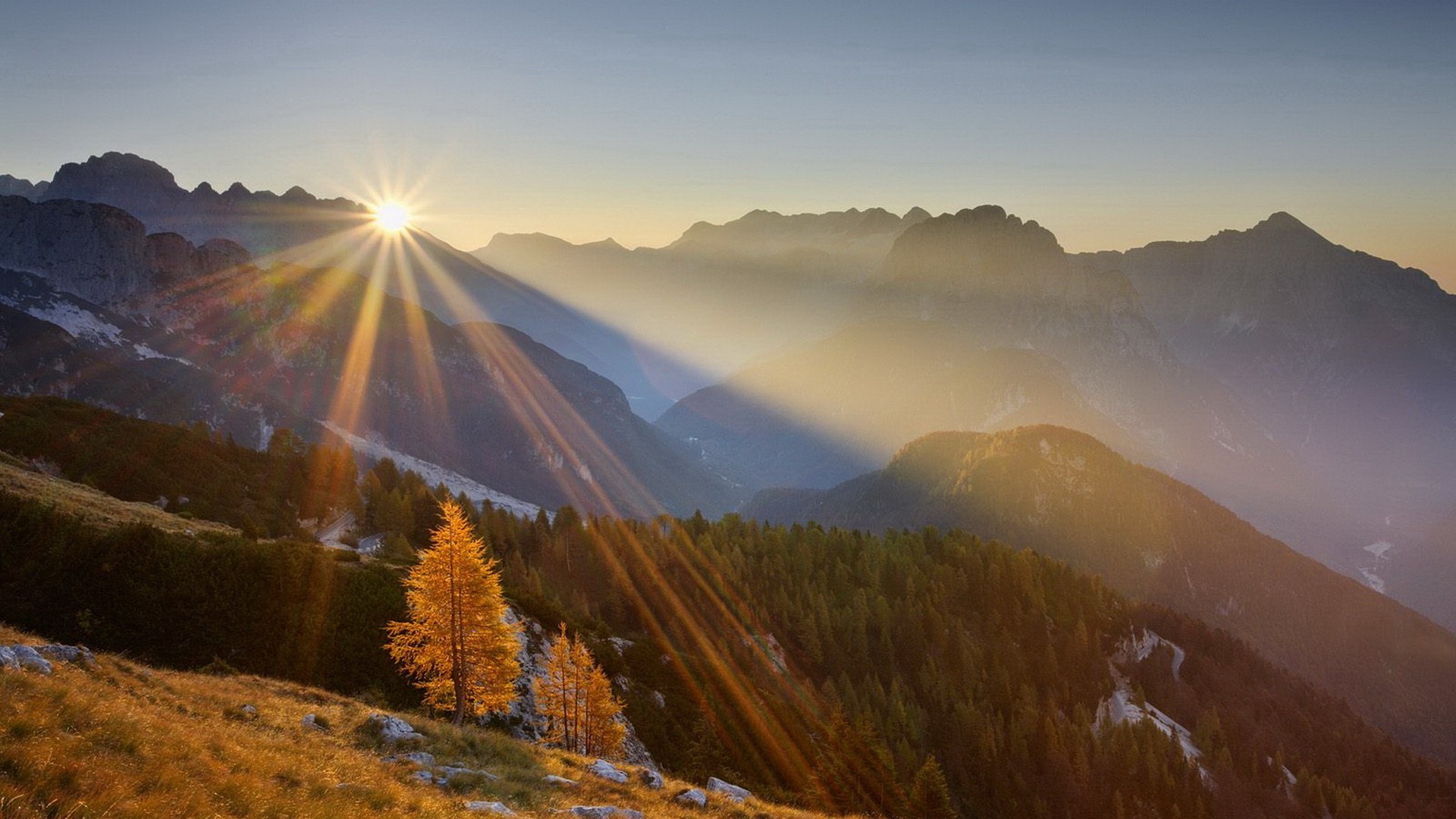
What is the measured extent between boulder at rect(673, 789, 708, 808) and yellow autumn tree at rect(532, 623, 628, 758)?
60.2ft

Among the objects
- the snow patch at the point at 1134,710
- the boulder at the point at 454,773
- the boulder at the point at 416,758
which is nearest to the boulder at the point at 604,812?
the boulder at the point at 454,773

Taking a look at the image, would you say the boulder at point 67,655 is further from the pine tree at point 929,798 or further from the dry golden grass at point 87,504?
the pine tree at point 929,798

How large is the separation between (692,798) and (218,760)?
18.4 m

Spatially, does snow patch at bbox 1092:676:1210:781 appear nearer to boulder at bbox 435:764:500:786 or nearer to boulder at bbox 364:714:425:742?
boulder at bbox 435:764:500:786

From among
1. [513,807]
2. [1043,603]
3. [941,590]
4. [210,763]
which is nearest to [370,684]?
[513,807]

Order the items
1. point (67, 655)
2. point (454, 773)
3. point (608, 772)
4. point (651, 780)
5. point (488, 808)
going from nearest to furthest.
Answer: point (488, 808), point (67, 655), point (454, 773), point (608, 772), point (651, 780)

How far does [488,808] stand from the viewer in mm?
21453

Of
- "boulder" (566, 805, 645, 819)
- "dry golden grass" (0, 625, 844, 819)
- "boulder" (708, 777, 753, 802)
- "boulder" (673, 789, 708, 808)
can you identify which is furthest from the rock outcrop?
"boulder" (708, 777, 753, 802)

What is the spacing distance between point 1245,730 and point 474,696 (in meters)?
168

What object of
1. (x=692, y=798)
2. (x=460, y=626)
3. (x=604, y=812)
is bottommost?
(x=692, y=798)

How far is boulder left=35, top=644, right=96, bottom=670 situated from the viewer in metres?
23.7

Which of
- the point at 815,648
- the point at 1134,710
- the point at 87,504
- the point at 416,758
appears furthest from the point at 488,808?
the point at 1134,710

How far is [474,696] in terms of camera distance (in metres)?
41.3

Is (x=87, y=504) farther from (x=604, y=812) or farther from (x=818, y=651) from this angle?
(x=818, y=651)
